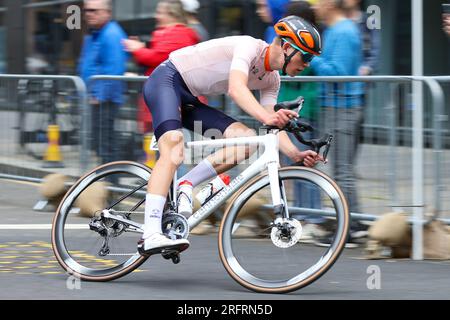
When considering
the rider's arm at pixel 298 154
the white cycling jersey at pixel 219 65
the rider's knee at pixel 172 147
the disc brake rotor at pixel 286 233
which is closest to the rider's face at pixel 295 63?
the white cycling jersey at pixel 219 65

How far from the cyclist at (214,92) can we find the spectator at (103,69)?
11.0ft

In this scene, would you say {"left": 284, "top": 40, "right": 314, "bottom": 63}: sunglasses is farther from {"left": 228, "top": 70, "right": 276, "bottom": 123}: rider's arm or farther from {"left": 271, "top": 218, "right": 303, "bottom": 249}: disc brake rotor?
{"left": 271, "top": 218, "right": 303, "bottom": 249}: disc brake rotor

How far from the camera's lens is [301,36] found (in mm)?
6711

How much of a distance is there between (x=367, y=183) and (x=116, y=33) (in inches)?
137

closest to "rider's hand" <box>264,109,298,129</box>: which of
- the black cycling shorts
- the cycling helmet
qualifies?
the cycling helmet

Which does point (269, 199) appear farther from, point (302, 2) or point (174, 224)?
point (302, 2)

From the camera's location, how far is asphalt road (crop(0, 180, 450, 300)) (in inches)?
263

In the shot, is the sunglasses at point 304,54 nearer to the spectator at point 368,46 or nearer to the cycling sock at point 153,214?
the cycling sock at point 153,214

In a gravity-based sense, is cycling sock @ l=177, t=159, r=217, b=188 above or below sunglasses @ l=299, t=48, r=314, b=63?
below

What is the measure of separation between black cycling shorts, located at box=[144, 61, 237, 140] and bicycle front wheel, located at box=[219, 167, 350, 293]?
531 millimetres

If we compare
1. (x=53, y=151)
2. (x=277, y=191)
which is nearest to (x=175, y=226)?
(x=277, y=191)

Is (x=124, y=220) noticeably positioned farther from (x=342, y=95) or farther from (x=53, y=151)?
(x=53, y=151)

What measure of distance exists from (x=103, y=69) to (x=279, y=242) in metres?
5.03

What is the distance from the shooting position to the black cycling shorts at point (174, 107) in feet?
22.7
